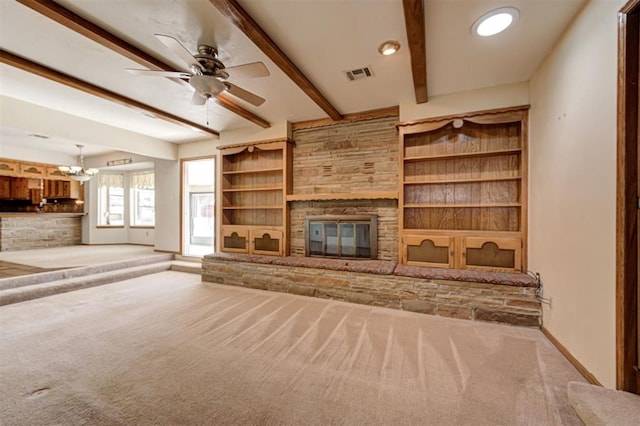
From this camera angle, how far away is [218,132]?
16.3 ft

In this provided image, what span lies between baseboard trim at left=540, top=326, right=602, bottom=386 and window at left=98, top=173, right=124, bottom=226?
9782mm

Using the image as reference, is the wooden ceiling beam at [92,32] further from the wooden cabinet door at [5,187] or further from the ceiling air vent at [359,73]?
the wooden cabinet door at [5,187]

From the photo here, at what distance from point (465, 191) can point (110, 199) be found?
923cm

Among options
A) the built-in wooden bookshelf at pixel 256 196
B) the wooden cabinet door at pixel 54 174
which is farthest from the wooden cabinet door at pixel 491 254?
the wooden cabinet door at pixel 54 174

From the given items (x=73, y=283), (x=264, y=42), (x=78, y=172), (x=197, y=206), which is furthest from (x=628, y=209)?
(x=78, y=172)

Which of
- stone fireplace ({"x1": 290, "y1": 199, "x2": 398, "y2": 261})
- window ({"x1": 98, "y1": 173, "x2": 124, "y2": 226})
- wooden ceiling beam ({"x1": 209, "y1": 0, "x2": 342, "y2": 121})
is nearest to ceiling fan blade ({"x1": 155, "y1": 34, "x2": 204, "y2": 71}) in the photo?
wooden ceiling beam ({"x1": 209, "y1": 0, "x2": 342, "y2": 121})

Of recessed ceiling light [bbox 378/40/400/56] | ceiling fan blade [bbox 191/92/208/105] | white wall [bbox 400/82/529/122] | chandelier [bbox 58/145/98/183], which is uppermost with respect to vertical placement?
recessed ceiling light [bbox 378/40/400/56]

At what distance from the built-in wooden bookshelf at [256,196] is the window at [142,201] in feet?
13.4

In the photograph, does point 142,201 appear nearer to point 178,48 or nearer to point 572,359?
point 178,48

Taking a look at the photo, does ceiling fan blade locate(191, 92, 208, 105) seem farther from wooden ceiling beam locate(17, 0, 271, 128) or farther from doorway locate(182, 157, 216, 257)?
doorway locate(182, 157, 216, 257)

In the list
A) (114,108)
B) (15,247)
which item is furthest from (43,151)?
(114,108)

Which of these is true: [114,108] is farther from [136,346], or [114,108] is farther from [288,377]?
[288,377]

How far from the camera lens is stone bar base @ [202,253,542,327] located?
2.71 m

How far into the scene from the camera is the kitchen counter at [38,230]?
20.6ft
